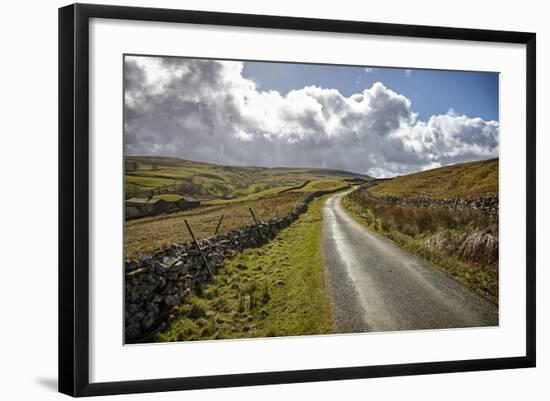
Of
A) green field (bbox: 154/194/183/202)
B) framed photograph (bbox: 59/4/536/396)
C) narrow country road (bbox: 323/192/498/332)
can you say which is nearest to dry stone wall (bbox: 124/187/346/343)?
framed photograph (bbox: 59/4/536/396)

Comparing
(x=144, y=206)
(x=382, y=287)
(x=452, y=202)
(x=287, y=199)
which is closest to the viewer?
(x=144, y=206)

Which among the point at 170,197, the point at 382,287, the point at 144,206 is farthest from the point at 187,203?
the point at 382,287

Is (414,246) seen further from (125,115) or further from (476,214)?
(125,115)

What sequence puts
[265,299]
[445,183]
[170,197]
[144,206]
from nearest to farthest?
1. [144,206]
2. [170,197]
3. [265,299]
4. [445,183]

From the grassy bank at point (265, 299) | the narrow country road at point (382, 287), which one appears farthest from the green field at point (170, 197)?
the narrow country road at point (382, 287)

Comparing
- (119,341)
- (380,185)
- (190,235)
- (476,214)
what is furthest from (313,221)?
(119,341)

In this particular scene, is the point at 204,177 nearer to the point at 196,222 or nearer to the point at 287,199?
the point at 196,222
